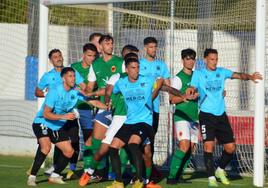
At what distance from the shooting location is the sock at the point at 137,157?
12.5m

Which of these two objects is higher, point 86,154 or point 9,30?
point 9,30

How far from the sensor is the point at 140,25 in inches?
695

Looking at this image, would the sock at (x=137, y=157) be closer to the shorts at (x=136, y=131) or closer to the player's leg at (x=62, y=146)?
the shorts at (x=136, y=131)

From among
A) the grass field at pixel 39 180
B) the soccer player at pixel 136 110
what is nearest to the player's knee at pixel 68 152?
the grass field at pixel 39 180

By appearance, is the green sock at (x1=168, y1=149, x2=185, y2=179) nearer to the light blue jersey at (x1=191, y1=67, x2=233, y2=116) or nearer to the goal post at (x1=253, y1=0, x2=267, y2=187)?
the light blue jersey at (x1=191, y1=67, x2=233, y2=116)

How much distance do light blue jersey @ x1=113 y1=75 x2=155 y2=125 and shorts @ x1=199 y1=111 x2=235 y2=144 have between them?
121 cm

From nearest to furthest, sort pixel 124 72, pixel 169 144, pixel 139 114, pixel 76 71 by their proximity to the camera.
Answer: pixel 139 114, pixel 124 72, pixel 76 71, pixel 169 144

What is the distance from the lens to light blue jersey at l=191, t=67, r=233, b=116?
13.6m

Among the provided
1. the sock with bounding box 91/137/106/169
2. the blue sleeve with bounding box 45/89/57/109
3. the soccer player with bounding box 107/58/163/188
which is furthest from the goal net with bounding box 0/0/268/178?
the blue sleeve with bounding box 45/89/57/109

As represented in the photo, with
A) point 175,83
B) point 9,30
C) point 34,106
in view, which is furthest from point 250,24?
point 9,30

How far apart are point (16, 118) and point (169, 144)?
3815mm

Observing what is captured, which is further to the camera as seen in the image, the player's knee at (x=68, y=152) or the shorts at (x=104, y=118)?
the shorts at (x=104, y=118)

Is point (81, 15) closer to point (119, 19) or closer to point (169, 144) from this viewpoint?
point (119, 19)

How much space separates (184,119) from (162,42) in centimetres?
355
